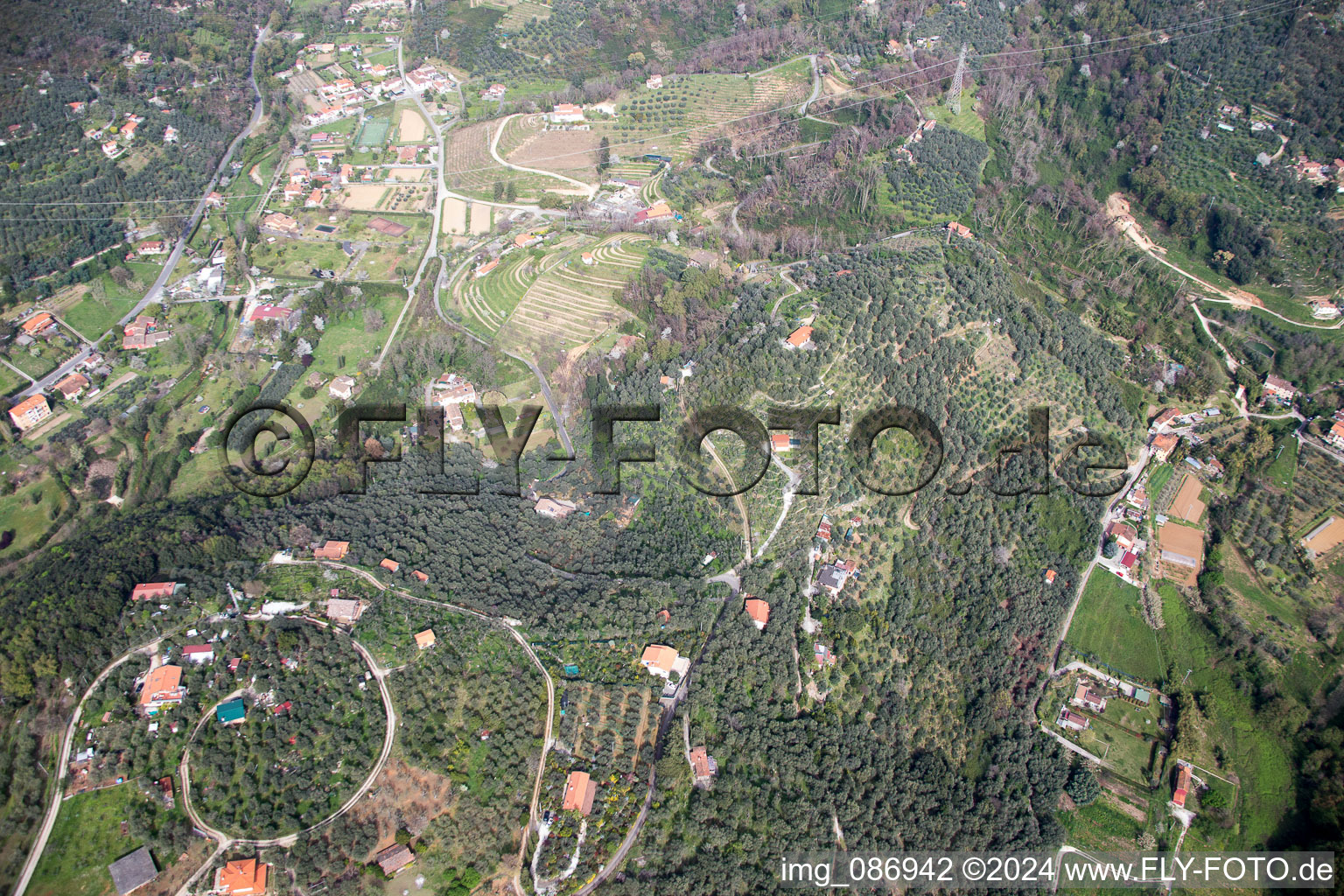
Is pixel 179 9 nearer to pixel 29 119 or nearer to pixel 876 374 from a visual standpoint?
pixel 29 119

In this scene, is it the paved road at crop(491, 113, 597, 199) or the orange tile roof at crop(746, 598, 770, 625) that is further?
the paved road at crop(491, 113, 597, 199)

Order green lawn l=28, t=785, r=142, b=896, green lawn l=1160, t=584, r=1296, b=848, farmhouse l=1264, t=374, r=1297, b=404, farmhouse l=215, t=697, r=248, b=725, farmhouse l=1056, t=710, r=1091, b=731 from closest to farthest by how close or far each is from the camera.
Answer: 1. green lawn l=28, t=785, r=142, b=896
2. farmhouse l=215, t=697, r=248, b=725
3. green lawn l=1160, t=584, r=1296, b=848
4. farmhouse l=1056, t=710, r=1091, b=731
5. farmhouse l=1264, t=374, r=1297, b=404

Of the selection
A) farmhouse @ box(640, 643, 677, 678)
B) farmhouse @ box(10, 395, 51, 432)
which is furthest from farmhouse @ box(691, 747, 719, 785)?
farmhouse @ box(10, 395, 51, 432)

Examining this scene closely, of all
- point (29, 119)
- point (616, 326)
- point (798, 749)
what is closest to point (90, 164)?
point (29, 119)

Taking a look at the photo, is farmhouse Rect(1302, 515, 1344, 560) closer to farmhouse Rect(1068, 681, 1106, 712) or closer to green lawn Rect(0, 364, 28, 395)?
farmhouse Rect(1068, 681, 1106, 712)

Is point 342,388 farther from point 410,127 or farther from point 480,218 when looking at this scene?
point 410,127

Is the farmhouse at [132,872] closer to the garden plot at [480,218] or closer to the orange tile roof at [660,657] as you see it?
the orange tile roof at [660,657]

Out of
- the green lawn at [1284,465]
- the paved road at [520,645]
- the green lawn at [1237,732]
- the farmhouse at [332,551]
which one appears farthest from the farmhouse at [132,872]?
the green lawn at [1284,465]
